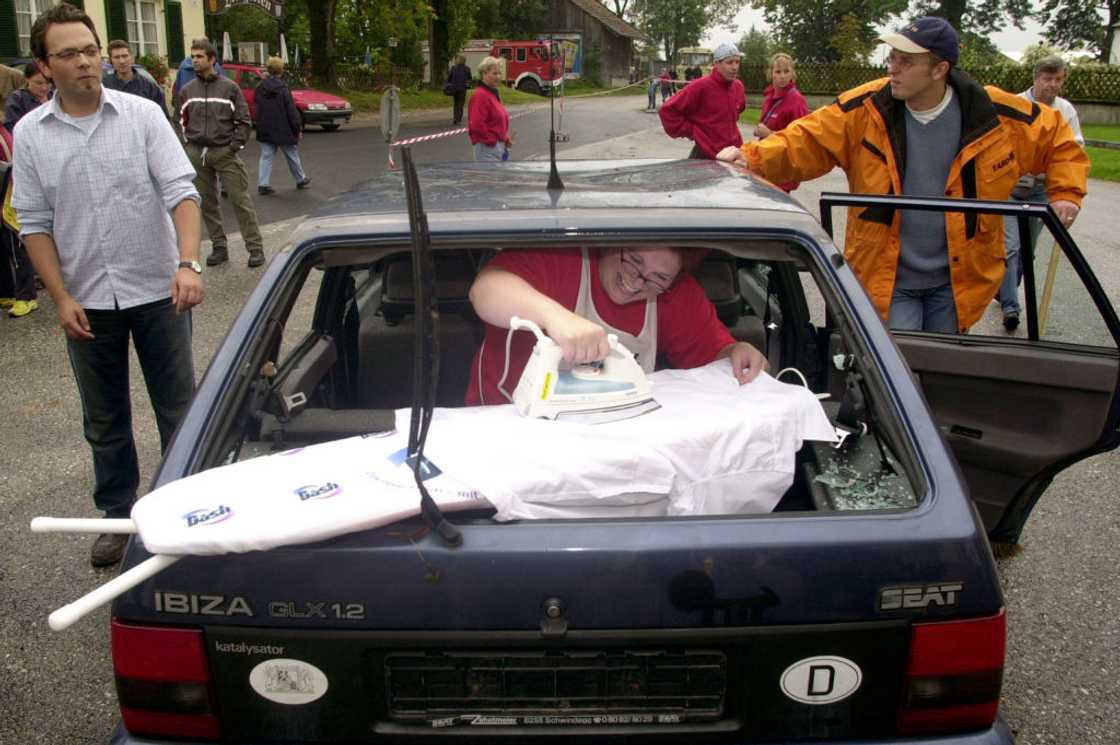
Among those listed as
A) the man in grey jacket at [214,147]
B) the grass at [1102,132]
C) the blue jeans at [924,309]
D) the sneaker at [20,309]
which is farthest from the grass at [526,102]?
the blue jeans at [924,309]

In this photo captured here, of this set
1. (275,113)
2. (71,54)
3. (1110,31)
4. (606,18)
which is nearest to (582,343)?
(71,54)

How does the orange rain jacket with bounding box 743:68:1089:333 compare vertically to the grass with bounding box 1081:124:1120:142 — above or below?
above

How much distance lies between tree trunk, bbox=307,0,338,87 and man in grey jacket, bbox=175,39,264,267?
25205mm

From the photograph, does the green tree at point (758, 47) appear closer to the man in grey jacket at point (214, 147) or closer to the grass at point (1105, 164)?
the grass at point (1105, 164)

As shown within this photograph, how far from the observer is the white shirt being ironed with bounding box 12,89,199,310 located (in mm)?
3500

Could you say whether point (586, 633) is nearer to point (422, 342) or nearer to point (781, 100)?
point (422, 342)

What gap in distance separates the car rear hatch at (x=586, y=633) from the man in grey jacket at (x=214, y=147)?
294 inches

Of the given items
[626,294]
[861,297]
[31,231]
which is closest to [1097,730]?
[861,297]

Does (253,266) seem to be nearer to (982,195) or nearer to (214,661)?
(982,195)

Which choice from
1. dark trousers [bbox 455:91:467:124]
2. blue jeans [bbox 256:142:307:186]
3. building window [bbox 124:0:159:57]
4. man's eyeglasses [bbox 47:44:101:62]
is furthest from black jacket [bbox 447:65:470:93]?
man's eyeglasses [bbox 47:44:101:62]

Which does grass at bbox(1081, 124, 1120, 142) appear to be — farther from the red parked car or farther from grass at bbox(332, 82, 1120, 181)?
the red parked car

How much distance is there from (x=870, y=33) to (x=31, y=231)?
5311 centimetres

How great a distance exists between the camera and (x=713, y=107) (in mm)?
9219

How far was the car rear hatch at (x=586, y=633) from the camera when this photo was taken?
1.73 meters
